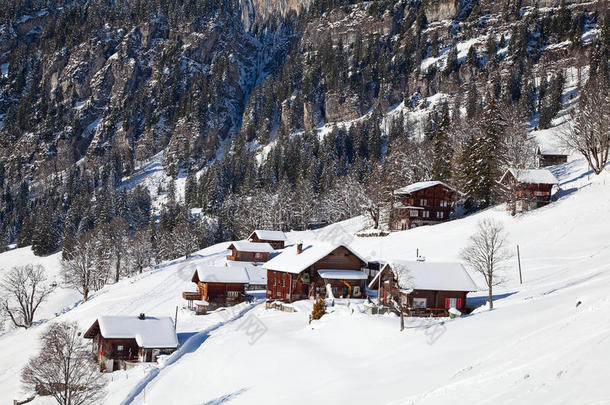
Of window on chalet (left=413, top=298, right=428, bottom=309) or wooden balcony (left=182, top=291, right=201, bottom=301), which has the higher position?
window on chalet (left=413, top=298, right=428, bottom=309)

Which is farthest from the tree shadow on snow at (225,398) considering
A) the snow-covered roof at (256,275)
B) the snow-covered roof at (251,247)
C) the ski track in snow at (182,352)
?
the snow-covered roof at (251,247)

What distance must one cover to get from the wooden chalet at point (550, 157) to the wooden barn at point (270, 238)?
47.9 meters

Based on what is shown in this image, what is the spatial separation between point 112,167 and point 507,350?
184375 millimetres

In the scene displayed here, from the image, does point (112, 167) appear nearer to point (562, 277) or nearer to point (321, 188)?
point (321, 188)

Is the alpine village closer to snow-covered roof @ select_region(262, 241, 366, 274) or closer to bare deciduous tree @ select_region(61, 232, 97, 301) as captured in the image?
snow-covered roof @ select_region(262, 241, 366, 274)

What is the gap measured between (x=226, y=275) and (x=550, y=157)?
64.2m

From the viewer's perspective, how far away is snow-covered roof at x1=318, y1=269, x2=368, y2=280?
162 feet

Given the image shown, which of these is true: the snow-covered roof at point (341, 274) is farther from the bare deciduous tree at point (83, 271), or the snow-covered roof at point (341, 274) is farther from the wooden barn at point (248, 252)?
the bare deciduous tree at point (83, 271)

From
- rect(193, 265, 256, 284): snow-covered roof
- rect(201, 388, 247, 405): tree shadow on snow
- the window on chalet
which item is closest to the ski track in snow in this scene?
rect(201, 388, 247, 405): tree shadow on snow

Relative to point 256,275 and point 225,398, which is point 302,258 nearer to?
point 256,275

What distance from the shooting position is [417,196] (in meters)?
77.4

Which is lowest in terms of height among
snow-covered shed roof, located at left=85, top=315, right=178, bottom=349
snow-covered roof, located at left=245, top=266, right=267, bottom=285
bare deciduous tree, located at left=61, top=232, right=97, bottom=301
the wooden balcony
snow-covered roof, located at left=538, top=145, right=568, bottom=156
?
bare deciduous tree, located at left=61, top=232, right=97, bottom=301

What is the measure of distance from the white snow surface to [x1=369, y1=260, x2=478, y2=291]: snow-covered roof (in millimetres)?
19282

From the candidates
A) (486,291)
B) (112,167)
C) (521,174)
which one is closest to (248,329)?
(486,291)
